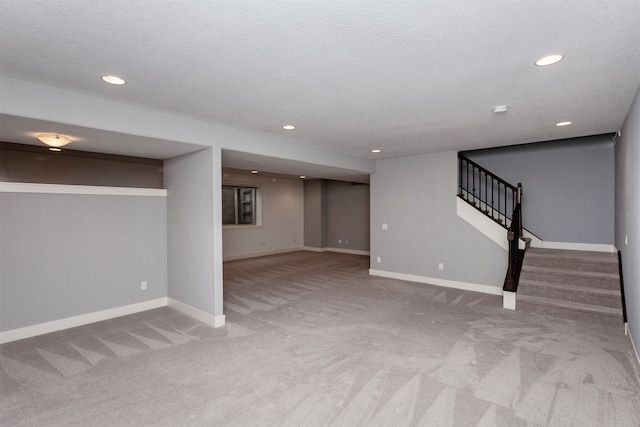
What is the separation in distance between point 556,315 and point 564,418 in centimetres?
244

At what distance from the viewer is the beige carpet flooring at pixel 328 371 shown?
224cm

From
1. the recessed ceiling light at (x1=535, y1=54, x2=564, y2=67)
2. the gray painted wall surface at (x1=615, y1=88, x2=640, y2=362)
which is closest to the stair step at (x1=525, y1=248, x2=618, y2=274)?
the gray painted wall surface at (x1=615, y1=88, x2=640, y2=362)

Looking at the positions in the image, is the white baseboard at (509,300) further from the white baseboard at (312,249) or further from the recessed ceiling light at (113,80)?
the white baseboard at (312,249)

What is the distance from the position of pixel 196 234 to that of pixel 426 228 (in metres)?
4.12

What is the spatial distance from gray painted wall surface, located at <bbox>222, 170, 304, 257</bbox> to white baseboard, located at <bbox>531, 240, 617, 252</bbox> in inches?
272

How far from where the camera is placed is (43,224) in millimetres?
3811

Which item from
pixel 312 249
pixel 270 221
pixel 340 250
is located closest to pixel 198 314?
pixel 270 221

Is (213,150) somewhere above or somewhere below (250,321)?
above

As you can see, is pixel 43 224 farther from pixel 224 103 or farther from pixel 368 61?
pixel 368 61

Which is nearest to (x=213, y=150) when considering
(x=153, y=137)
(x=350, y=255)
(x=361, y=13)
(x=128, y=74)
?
(x=153, y=137)

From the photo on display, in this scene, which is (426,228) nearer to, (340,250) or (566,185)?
(566,185)

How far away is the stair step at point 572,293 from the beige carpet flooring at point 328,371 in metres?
0.42

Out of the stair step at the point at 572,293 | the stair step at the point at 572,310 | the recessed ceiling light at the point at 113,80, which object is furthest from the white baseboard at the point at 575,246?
the recessed ceiling light at the point at 113,80

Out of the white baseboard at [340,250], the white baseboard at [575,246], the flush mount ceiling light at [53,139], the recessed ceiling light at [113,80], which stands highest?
the recessed ceiling light at [113,80]
